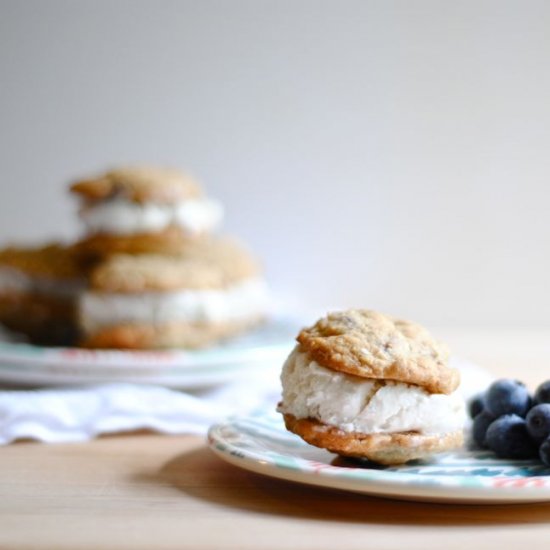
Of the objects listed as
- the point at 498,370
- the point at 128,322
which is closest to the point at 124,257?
the point at 128,322

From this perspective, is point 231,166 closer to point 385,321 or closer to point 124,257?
point 124,257

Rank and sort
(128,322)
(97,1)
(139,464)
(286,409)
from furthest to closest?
(97,1) → (128,322) → (139,464) → (286,409)

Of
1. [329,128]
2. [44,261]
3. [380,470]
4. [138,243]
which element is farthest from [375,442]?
[329,128]

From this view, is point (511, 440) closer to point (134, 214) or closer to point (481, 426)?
point (481, 426)

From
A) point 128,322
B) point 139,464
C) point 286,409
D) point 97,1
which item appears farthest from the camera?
point 97,1

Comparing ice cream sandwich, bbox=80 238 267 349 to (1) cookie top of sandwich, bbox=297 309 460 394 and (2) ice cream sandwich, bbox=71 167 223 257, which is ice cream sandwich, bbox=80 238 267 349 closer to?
(2) ice cream sandwich, bbox=71 167 223 257
